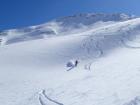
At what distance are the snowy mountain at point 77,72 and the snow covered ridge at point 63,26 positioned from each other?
76316 mm

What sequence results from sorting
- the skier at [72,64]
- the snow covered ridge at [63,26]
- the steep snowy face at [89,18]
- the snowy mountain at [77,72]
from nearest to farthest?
the snowy mountain at [77,72], the skier at [72,64], the snow covered ridge at [63,26], the steep snowy face at [89,18]

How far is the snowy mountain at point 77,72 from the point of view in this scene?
20672 mm

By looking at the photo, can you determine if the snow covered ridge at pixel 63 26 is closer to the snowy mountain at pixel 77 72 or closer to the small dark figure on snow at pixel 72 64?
the snowy mountain at pixel 77 72

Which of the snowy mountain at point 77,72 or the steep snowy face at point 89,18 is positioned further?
the steep snowy face at point 89,18

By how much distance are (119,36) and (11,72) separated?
25461 millimetres

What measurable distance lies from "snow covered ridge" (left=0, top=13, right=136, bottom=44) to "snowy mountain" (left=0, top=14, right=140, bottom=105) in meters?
76.3

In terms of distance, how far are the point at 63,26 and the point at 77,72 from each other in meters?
119

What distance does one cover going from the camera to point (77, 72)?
3384 cm

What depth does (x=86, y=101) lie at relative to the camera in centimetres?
1950

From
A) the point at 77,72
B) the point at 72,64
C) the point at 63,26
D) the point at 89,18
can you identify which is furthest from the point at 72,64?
the point at 89,18

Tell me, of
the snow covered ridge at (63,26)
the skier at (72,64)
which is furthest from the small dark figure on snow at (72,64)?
the snow covered ridge at (63,26)

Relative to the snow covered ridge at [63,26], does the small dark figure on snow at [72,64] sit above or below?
below

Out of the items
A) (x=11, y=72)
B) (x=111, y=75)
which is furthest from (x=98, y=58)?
(x=111, y=75)

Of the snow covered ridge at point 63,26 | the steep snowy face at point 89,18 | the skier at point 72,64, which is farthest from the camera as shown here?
the steep snowy face at point 89,18
